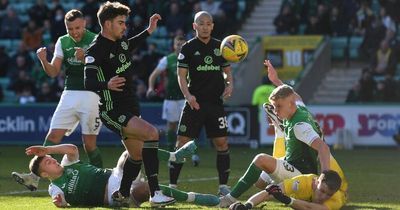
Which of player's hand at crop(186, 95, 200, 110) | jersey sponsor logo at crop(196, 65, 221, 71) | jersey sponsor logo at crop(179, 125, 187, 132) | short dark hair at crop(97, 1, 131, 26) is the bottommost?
jersey sponsor logo at crop(179, 125, 187, 132)

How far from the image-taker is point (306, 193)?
34.4 ft

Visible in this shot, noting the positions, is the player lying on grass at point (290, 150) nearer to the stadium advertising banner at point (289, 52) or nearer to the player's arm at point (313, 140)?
the player's arm at point (313, 140)

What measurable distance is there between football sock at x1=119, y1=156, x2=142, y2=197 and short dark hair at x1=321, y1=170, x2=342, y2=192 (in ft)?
7.07

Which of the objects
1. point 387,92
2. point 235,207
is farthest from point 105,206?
point 387,92

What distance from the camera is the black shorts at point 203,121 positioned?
13195mm

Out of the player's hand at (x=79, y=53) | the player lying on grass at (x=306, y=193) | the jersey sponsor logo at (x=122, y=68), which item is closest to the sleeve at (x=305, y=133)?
the player lying on grass at (x=306, y=193)

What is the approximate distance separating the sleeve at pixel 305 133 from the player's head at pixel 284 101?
173mm

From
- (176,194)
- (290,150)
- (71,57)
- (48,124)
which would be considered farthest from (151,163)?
(48,124)

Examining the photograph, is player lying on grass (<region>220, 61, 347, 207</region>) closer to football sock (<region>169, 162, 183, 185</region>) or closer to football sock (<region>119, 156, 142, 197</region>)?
football sock (<region>119, 156, 142, 197</region>)

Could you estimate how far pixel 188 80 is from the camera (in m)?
13.5

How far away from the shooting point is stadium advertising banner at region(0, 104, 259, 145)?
23484 millimetres

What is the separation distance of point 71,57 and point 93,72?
2639 millimetres

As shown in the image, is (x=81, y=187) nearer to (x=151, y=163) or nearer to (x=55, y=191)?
(x=55, y=191)

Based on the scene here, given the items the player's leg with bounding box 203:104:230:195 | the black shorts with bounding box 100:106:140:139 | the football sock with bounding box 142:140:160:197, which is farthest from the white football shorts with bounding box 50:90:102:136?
the football sock with bounding box 142:140:160:197
